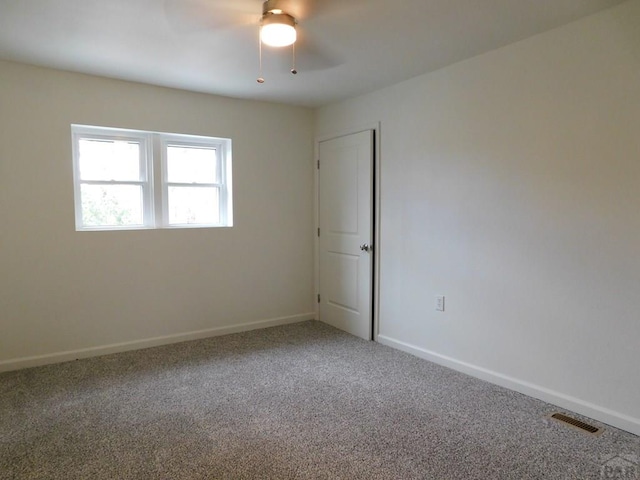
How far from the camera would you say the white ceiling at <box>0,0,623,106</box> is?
7.57 ft

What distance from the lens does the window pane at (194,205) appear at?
4.07 metres

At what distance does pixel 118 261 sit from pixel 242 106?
1930 mm

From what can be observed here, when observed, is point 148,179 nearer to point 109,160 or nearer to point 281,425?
point 109,160

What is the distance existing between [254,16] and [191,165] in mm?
2054

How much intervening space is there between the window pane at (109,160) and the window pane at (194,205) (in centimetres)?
40

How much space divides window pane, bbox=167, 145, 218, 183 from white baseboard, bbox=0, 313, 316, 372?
59.4 inches

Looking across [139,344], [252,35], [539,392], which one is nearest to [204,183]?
[139,344]

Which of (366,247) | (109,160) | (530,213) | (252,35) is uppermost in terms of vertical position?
(252,35)

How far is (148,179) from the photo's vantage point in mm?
3906

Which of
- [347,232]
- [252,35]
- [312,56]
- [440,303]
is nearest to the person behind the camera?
[252,35]

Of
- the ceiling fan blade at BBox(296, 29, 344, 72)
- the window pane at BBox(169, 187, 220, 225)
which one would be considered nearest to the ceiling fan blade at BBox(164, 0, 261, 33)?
the ceiling fan blade at BBox(296, 29, 344, 72)

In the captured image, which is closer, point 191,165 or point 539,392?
point 539,392

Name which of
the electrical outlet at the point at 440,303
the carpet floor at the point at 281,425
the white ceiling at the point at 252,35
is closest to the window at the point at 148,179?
the white ceiling at the point at 252,35

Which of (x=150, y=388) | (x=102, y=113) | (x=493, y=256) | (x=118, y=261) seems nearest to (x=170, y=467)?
(x=150, y=388)
